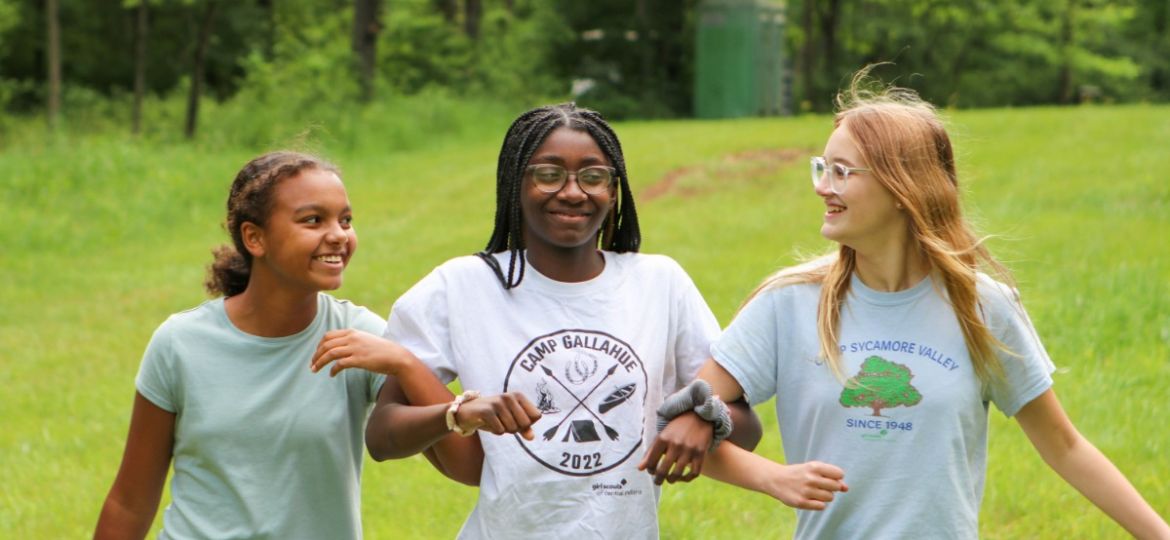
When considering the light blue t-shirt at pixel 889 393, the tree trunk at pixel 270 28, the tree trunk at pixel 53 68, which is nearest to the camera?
the light blue t-shirt at pixel 889 393

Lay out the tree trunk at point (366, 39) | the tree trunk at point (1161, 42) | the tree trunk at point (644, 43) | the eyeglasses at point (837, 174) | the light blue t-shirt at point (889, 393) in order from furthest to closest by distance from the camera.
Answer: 1. the tree trunk at point (1161, 42)
2. the tree trunk at point (644, 43)
3. the tree trunk at point (366, 39)
4. the eyeglasses at point (837, 174)
5. the light blue t-shirt at point (889, 393)

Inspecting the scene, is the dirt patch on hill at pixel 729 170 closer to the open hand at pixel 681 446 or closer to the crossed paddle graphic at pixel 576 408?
the crossed paddle graphic at pixel 576 408

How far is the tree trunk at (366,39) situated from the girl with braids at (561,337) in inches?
947

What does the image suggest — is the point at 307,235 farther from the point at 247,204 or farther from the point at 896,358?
the point at 896,358

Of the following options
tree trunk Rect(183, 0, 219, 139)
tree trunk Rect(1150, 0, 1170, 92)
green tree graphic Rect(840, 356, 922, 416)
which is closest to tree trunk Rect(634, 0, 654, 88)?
tree trunk Rect(183, 0, 219, 139)

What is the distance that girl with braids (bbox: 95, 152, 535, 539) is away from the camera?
3479 millimetres

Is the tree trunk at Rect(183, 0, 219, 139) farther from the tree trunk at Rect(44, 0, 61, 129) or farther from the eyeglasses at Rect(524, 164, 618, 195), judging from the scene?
the eyeglasses at Rect(524, 164, 618, 195)

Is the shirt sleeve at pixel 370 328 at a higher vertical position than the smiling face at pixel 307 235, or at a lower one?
lower

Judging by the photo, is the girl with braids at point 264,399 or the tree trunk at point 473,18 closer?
the girl with braids at point 264,399

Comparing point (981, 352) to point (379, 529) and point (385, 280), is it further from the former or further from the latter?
point (385, 280)

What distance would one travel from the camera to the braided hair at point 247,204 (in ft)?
11.8

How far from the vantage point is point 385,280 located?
12.0 metres

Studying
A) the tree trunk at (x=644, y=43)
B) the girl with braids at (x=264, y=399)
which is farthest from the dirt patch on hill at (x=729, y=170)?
the tree trunk at (x=644, y=43)

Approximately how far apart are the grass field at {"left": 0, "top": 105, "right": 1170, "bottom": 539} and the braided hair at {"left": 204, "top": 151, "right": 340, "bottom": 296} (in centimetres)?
130
